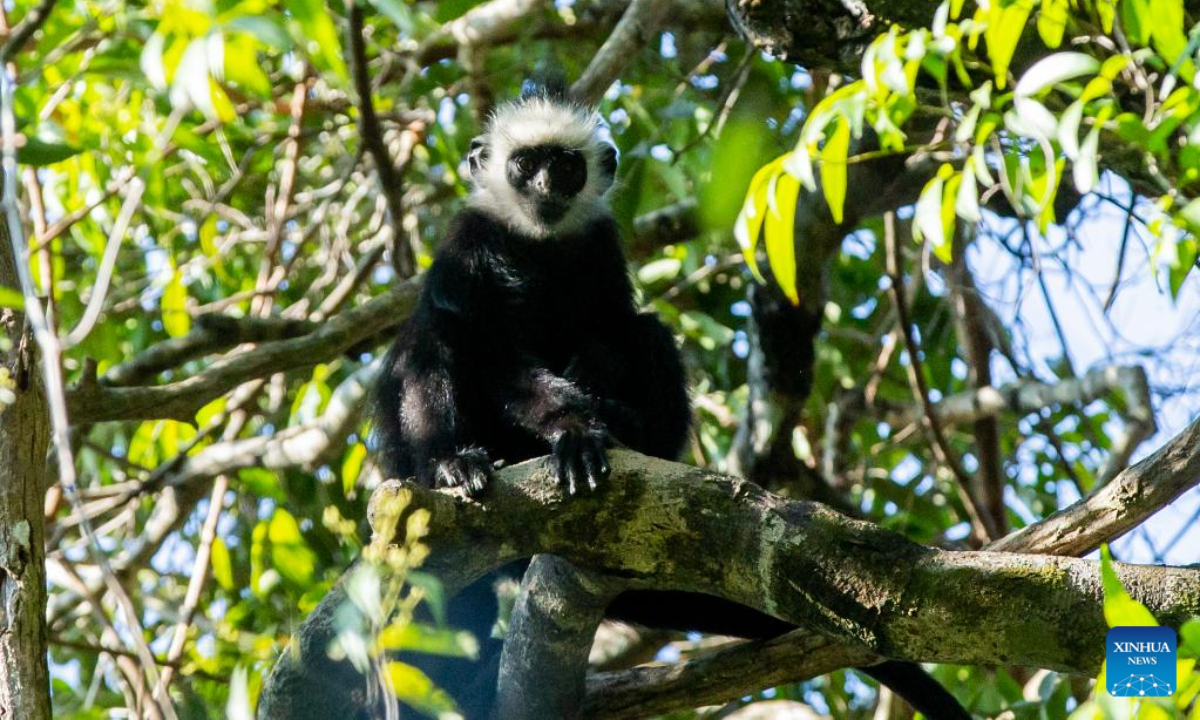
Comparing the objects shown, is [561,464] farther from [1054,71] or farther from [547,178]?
[547,178]

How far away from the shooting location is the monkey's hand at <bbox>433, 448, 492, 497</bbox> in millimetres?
3883

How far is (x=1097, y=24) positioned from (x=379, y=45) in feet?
Answer: 13.5

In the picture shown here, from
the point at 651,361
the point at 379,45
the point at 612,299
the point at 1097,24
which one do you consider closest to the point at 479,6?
A: the point at 379,45

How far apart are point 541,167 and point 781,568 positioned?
9.54ft

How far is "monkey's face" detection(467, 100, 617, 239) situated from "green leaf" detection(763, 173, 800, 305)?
2.45 metres

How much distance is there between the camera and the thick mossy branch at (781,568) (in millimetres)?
2859

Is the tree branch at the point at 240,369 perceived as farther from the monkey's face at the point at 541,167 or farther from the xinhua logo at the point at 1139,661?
the xinhua logo at the point at 1139,661

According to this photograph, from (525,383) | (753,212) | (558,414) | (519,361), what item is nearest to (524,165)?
(519,361)

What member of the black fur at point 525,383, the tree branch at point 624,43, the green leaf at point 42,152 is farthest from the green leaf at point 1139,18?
the tree branch at point 624,43

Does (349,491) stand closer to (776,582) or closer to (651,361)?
(651,361)

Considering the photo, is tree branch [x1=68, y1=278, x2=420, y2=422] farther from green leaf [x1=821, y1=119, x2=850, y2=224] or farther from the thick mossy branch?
green leaf [x1=821, y1=119, x2=850, y2=224]

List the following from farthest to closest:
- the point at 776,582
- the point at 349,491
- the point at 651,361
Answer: the point at 349,491
the point at 651,361
the point at 776,582

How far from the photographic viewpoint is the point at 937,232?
276 centimetres

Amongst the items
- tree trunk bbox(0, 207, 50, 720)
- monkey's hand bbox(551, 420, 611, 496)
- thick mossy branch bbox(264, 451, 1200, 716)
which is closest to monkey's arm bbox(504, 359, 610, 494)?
monkey's hand bbox(551, 420, 611, 496)
